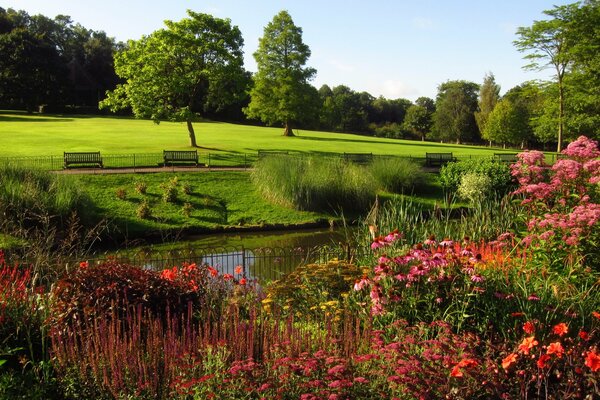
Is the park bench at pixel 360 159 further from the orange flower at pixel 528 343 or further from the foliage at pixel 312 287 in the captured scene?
the orange flower at pixel 528 343

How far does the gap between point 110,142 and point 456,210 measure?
27.1 metres

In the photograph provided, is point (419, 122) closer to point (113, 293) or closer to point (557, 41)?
point (557, 41)

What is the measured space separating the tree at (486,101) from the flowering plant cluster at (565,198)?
67.3 metres

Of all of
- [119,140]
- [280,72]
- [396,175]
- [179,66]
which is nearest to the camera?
[396,175]

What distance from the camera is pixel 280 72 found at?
174ft

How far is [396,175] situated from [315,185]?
5.84m

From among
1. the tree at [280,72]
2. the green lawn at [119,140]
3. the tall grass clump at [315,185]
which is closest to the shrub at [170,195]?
the tall grass clump at [315,185]

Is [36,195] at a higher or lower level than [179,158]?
lower

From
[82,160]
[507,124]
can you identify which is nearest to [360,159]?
[82,160]

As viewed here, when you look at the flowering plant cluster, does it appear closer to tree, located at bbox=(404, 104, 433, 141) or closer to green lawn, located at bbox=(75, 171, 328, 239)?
green lawn, located at bbox=(75, 171, 328, 239)

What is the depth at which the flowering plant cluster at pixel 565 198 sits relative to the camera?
7.24m

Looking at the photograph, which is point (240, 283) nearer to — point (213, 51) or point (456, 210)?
point (456, 210)

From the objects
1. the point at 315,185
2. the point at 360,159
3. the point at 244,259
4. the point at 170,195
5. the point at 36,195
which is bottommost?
the point at 170,195

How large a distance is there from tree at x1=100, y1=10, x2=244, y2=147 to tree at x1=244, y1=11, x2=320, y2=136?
50.8 feet
